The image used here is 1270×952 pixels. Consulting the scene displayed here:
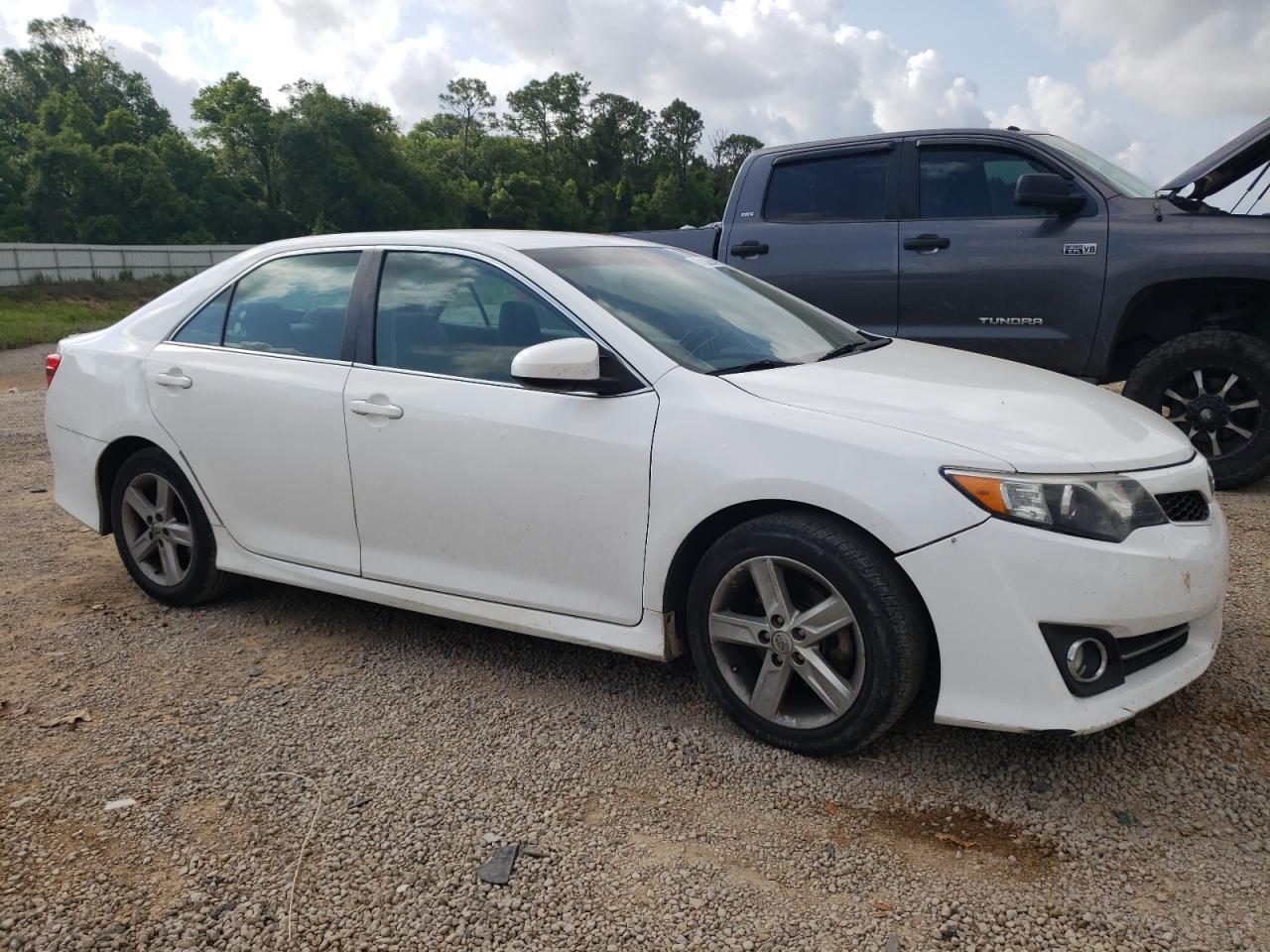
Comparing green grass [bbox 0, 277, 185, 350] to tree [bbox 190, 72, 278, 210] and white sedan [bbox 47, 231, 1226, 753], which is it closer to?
white sedan [bbox 47, 231, 1226, 753]

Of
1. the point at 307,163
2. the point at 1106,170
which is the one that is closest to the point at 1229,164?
the point at 1106,170

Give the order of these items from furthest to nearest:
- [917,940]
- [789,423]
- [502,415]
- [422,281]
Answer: [422,281] < [502,415] < [789,423] < [917,940]

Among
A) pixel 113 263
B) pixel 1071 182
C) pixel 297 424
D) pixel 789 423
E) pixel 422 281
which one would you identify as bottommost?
pixel 113 263

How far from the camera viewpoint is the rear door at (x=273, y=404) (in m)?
3.76

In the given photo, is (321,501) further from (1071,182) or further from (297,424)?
(1071,182)

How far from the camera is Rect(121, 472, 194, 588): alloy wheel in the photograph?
4.30 m

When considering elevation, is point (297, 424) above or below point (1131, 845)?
above

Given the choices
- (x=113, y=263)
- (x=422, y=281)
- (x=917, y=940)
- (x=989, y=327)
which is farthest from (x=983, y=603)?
(x=113, y=263)

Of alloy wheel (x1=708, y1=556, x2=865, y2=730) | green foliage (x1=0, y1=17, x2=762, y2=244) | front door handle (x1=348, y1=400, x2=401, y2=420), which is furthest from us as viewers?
green foliage (x1=0, y1=17, x2=762, y2=244)

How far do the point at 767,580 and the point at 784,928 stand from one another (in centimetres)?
94

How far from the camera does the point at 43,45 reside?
76.3 metres

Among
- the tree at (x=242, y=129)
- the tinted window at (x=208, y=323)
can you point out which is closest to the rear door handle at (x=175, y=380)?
the tinted window at (x=208, y=323)

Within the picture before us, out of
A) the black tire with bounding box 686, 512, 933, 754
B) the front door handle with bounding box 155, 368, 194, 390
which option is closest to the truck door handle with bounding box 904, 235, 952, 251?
the black tire with bounding box 686, 512, 933, 754

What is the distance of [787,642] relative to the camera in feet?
9.55
